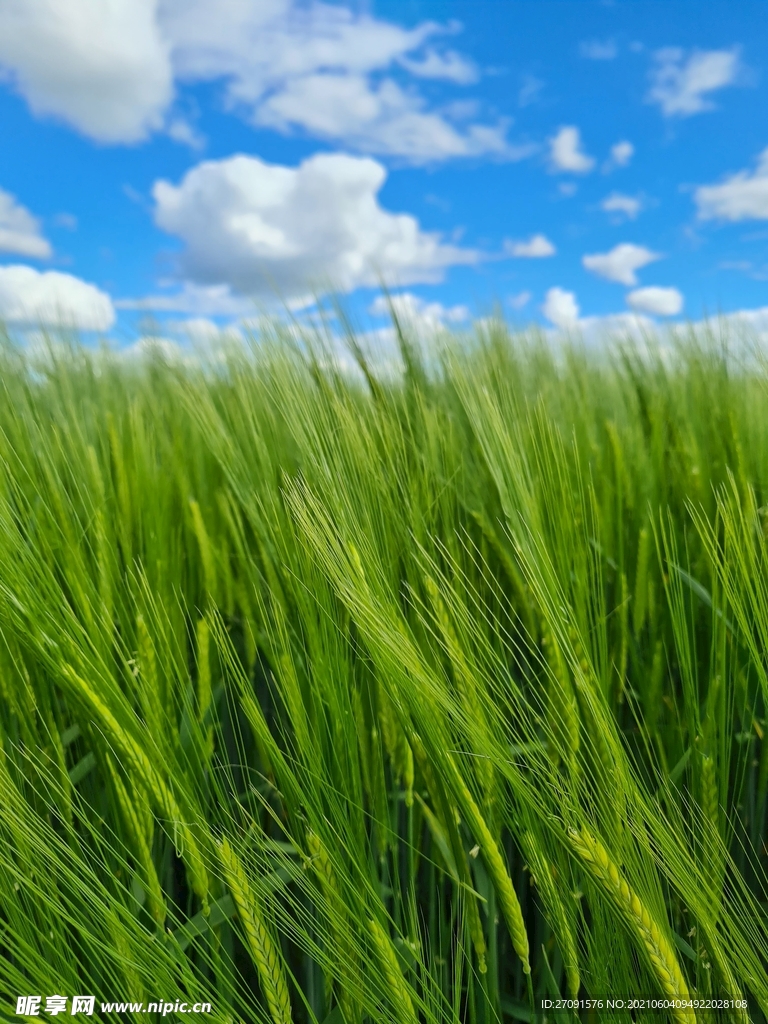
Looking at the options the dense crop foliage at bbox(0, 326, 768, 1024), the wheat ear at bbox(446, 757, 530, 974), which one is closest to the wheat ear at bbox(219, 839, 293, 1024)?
the dense crop foliage at bbox(0, 326, 768, 1024)

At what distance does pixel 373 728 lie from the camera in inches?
24.6

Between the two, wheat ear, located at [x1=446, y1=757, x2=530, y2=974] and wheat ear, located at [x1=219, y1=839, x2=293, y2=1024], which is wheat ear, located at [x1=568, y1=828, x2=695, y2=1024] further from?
wheat ear, located at [x1=219, y1=839, x2=293, y2=1024]

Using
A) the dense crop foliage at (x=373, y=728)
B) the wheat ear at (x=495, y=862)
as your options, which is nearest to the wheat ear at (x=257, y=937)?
the dense crop foliage at (x=373, y=728)

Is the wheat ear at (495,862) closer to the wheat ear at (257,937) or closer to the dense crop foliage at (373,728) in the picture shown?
the dense crop foliage at (373,728)

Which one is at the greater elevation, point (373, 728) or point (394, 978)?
point (373, 728)

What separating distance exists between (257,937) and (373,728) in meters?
0.20

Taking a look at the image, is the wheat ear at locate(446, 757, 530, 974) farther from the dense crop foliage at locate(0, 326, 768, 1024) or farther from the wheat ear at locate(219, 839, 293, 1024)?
the wheat ear at locate(219, 839, 293, 1024)

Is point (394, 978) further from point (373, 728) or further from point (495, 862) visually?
point (373, 728)

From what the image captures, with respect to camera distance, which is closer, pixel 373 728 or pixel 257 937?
pixel 257 937

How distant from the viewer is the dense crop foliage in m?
0.47

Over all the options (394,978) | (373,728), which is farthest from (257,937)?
(373,728)

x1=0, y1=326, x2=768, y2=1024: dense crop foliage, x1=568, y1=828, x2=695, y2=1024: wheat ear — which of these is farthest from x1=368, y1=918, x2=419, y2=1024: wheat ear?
x1=568, y1=828, x2=695, y2=1024: wheat ear

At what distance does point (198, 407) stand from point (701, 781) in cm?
75

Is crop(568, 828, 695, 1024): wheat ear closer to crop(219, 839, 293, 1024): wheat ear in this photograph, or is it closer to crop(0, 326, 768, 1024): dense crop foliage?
crop(0, 326, 768, 1024): dense crop foliage
